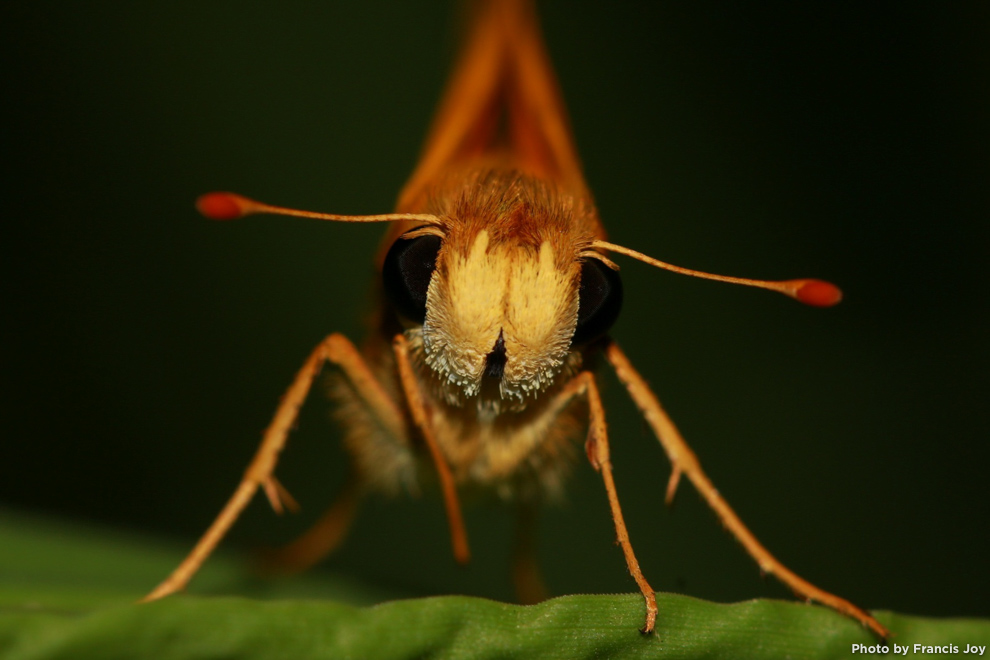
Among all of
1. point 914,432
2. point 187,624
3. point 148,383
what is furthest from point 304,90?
point 187,624

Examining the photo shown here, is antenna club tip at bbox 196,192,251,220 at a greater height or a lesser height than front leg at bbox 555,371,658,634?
greater

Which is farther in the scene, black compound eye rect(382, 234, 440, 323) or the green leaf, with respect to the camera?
black compound eye rect(382, 234, 440, 323)

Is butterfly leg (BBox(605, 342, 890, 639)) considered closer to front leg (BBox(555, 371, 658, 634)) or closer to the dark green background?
front leg (BBox(555, 371, 658, 634))

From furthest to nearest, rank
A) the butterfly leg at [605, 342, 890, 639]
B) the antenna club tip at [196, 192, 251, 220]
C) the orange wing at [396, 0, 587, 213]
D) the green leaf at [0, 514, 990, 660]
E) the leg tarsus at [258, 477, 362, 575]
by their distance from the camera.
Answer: the leg tarsus at [258, 477, 362, 575] < the orange wing at [396, 0, 587, 213] < the butterfly leg at [605, 342, 890, 639] < the antenna club tip at [196, 192, 251, 220] < the green leaf at [0, 514, 990, 660]

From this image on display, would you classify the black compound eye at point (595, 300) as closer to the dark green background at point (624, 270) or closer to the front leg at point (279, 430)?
the front leg at point (279, 430)

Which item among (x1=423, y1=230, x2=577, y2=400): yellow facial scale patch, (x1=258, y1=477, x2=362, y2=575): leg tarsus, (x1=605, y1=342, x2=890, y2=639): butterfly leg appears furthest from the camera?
(x1=258, y1=477, x2=362, y2=575): leg tarsus

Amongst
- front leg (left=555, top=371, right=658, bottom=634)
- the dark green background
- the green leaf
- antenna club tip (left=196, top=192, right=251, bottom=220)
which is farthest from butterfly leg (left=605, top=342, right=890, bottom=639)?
the dark green background

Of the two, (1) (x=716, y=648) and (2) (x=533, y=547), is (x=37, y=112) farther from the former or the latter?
(1) (x=716, y=648)

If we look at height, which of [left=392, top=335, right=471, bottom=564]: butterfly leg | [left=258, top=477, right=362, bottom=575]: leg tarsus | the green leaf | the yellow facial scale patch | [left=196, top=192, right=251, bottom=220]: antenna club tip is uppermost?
[left=196, top=192, right=251, bottom=220]: antenna club tip
